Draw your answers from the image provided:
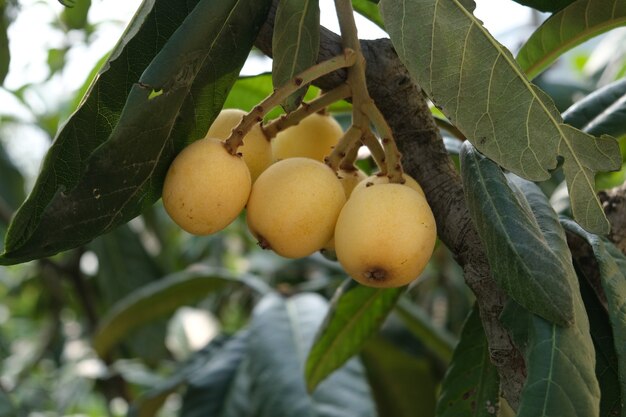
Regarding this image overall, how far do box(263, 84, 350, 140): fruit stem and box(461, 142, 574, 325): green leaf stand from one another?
140 mm

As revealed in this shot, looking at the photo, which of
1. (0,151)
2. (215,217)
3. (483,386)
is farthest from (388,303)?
(0,151)

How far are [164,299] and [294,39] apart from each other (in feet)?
4.16

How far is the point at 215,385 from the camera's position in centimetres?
158

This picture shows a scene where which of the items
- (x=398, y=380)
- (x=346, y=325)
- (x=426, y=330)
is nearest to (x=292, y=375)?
(x=346, y=325)

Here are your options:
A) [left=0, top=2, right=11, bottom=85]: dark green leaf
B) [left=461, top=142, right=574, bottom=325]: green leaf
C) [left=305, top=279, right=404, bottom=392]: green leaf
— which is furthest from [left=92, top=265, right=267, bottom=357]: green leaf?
[left=461, top=142, right=574, bottom=325]: green leaf

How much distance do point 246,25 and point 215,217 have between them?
0.17m

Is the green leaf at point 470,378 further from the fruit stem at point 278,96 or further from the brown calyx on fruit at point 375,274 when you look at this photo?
the fruit stem at point 278,96

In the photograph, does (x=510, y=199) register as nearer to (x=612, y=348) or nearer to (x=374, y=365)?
(x=612, y=348)

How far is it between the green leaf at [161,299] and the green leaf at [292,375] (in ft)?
0.91

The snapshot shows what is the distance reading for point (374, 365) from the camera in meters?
1.93

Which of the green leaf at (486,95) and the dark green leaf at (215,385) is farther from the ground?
the green leaf at (486,95)

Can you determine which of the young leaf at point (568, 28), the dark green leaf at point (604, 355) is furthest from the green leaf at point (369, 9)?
the dark green leaf at point (604, 355)

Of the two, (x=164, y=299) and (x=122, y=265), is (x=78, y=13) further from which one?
(x=122, y=265)

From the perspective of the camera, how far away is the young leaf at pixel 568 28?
840mm
